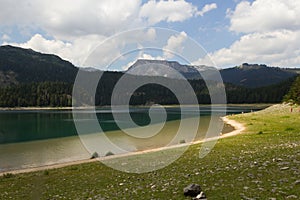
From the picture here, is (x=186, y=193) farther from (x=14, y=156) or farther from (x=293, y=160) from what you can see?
(x=14, y=156)

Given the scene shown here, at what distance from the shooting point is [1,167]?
3544 cm

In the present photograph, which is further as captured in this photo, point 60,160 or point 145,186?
point 60,160

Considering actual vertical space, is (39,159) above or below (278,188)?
below

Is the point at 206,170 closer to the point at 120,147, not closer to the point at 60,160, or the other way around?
the point at 60,160

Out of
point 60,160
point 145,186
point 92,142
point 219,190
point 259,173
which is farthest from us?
point 92,142

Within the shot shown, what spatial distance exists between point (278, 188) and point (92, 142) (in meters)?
48.1

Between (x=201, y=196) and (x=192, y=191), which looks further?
(x=192, y=191)

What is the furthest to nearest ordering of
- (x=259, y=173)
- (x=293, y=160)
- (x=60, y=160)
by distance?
(x=60, y=160) → (x=293, y=160) → (x=259, y=173)

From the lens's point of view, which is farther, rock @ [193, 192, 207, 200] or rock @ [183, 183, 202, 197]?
rock @ [183, 183, 202, 197]

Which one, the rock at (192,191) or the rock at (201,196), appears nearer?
the rock at (201,196)

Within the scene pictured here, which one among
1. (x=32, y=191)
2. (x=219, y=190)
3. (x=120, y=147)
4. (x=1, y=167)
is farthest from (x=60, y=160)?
(x=219, y=190)

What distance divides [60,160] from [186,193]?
99.7ft

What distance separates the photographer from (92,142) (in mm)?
56719

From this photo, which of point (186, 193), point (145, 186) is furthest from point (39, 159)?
point (186, 193)
